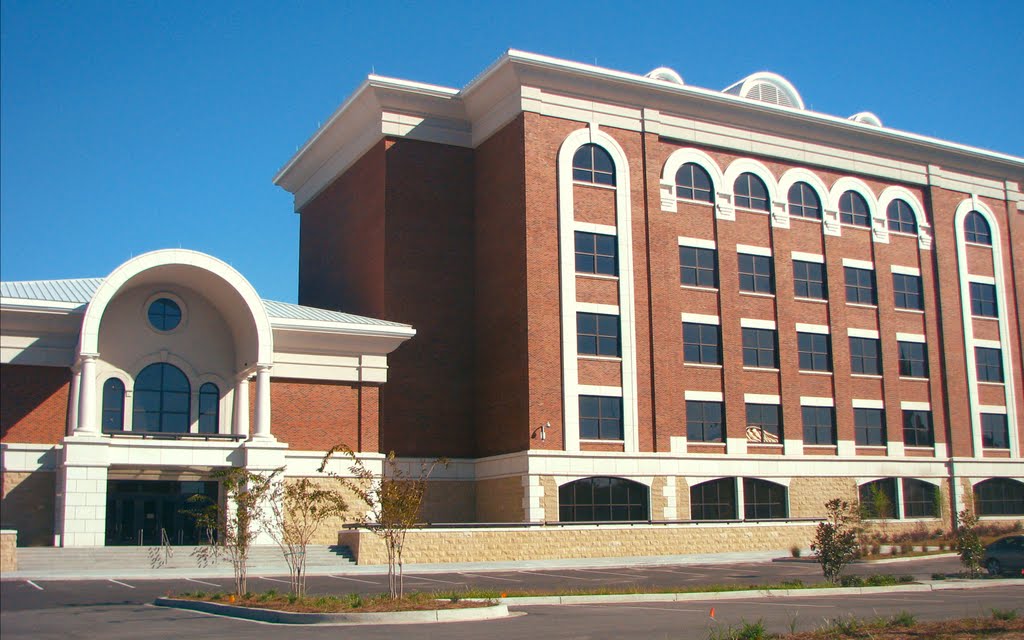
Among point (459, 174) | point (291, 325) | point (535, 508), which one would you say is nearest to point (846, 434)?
point (535, 508)

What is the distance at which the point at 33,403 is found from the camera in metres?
38.3

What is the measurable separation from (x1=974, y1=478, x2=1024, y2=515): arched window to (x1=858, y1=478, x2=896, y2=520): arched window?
4.85 metres

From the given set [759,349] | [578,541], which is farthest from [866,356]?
[578,541]

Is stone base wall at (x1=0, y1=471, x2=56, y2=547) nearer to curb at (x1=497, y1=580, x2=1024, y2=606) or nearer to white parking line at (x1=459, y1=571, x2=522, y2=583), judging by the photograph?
white parking line at (x1=459, y1=571, x2=522, y2=583)

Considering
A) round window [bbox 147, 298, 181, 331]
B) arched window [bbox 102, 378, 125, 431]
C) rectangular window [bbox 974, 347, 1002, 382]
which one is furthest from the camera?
rectangular window [bbox 974, 347, 1002, 382]

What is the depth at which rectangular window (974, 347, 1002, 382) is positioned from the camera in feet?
178

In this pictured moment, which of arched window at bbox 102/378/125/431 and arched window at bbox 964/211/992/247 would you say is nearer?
arched window at bbox 102/378/125/431

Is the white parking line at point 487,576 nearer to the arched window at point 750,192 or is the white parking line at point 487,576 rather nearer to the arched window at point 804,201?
the arched window at point 750,192

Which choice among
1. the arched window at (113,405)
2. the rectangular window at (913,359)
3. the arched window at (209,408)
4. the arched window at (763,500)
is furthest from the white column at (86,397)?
the rectangular window at (913,359)

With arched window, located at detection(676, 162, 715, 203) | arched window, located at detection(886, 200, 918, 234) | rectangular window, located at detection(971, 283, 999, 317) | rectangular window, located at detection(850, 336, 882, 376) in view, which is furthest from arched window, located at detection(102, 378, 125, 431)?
rectangular window, located at detection(971, 283, 999, 317)

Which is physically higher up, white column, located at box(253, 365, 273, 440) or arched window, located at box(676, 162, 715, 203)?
arched window, located at box(676, 162, 715, 203)

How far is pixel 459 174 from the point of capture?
1914 inches

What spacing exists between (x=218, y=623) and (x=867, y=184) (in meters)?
42.8

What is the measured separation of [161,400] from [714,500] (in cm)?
2259
